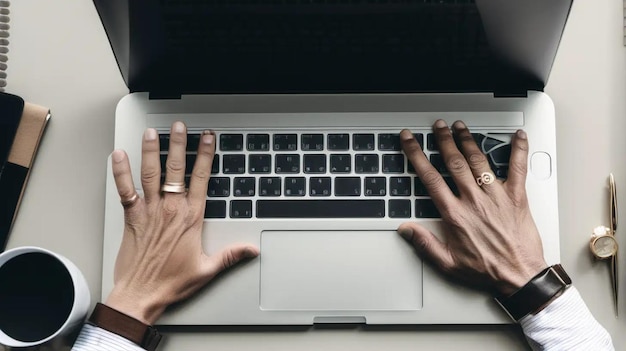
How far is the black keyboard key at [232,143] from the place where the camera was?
72 centimetres

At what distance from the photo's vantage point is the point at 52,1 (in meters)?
0.79

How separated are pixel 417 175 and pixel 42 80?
19.4 inches

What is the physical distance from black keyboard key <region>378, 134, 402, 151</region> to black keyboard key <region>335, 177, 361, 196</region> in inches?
1.9

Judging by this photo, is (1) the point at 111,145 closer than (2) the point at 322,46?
No

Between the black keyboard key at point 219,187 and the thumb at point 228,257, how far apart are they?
0.07 metres

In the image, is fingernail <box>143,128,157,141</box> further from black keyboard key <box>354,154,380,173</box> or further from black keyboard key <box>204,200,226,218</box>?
black keyboard key <box>354,154,380,173</box>

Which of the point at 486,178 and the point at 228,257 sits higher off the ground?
the point at 486,178

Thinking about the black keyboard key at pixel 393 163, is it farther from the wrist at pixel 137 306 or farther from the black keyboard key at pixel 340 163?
the wrist at pixel 137 306

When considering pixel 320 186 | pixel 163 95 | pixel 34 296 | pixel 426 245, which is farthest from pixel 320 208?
pixel 34 296

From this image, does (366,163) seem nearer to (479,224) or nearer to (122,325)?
(479,224)

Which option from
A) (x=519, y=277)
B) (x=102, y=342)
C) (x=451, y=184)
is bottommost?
(x=102, y=342)

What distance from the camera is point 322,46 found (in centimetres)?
66

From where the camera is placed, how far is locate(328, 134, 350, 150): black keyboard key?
0.71 meters

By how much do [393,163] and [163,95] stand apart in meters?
0.29
